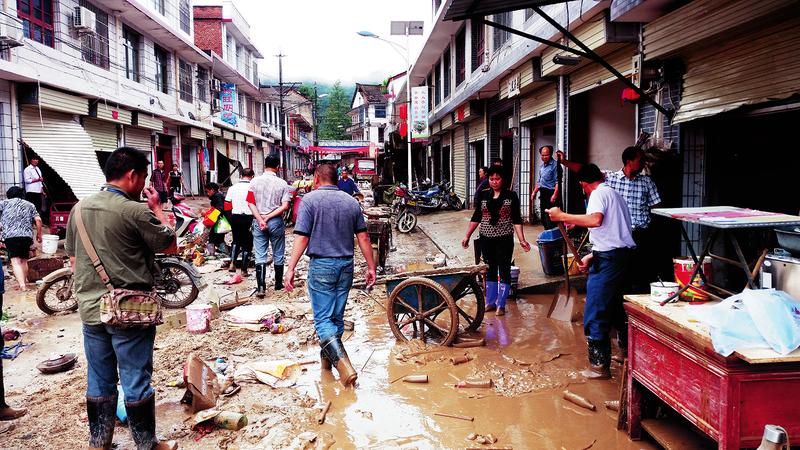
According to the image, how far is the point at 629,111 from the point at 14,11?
1347 centimetres

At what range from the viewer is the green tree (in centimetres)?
7925

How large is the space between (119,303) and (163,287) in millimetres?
4725

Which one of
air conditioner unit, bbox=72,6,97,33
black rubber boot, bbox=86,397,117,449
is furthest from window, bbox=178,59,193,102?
black rubber boot, bbox=86,397,117,449

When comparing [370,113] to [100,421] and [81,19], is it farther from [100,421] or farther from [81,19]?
[100,421]

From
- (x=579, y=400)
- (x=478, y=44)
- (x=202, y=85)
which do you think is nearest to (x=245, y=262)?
(x=579, y=400)

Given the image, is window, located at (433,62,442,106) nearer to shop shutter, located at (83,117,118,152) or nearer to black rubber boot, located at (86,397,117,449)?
shop shutter, located at (83,117,118,152)

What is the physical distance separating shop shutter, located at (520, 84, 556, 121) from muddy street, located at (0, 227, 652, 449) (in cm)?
645

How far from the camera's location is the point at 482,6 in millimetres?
5734

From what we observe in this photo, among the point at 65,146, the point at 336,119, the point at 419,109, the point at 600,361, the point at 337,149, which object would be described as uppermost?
the point at 336,119

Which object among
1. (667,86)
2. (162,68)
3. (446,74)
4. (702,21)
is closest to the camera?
(702,21)

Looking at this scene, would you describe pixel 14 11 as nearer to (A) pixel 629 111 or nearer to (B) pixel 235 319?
(B) pixel 235 319

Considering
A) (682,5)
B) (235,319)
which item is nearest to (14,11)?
(235,319)

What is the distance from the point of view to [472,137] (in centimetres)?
1953

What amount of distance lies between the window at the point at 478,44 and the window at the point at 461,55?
1.05 meters
